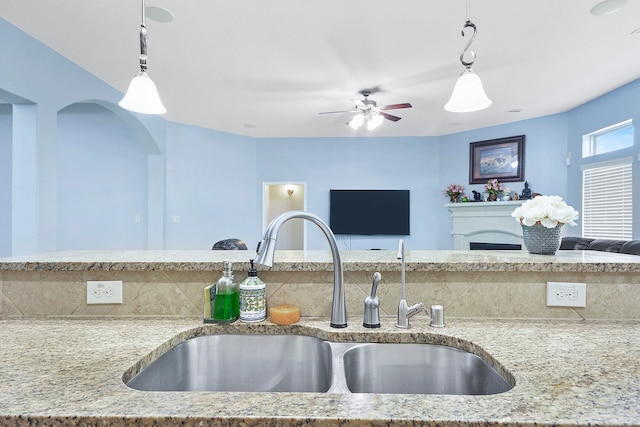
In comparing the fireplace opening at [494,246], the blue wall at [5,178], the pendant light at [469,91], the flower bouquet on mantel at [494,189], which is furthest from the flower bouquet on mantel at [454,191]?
the blue wall at [5,178]

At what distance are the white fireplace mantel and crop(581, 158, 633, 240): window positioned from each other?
2.57 ft

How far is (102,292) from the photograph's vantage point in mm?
1074

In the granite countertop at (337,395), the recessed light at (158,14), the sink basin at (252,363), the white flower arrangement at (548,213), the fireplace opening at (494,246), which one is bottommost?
the fireplace opening at (494,246)

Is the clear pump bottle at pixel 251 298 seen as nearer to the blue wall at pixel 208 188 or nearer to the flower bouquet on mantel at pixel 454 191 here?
the blue wall at pixel 208 188

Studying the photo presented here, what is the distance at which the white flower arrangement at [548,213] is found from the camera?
117 cm

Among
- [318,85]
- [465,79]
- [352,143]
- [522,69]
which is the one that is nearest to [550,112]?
[522,69]

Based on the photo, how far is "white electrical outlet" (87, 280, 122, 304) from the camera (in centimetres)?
107

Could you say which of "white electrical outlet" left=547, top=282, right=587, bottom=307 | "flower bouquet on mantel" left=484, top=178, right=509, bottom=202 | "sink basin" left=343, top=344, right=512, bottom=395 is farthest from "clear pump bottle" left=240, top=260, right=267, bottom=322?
"flower bouquet on mantel" left=484, top=178, right=509, bottom=202

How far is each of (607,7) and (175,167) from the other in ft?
16.6

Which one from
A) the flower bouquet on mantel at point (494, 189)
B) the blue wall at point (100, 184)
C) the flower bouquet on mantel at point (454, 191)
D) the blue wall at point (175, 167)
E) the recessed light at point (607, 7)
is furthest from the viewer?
the flower bouquet on mantel at point (454, 191)

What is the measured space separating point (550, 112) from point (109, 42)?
5.37 metres

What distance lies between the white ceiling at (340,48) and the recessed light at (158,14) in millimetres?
47

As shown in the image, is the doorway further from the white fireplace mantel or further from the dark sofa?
the dark sofa

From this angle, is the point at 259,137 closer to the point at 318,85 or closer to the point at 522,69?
the point at 318,85
